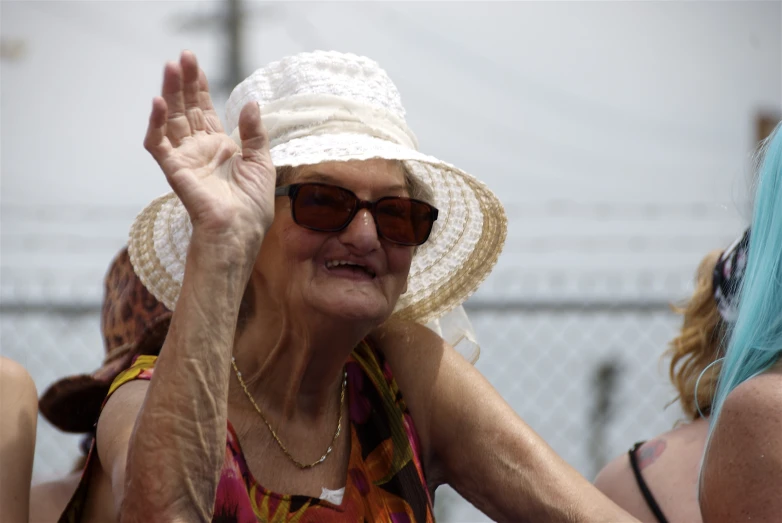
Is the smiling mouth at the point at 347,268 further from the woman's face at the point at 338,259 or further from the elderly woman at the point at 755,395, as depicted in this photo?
the elderly woman at the point at 755,395

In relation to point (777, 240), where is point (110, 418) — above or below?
below

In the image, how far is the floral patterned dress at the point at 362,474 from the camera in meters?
2.40

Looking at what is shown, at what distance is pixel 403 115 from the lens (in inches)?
111

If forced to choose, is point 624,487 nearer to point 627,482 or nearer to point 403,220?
point 627,482

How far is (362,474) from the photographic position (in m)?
2.61

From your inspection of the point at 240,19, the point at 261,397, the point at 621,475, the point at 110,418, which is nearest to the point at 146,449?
the point at 110,418

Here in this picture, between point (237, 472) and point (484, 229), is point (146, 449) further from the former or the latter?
point (484, 229)

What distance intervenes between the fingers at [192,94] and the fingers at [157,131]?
82 millimetres

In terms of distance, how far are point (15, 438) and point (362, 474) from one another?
795 millimetres

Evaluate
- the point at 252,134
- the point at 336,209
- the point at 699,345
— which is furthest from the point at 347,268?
the point at 699,345

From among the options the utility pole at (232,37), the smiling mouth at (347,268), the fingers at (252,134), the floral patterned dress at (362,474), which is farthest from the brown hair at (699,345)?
the utility pole at (232,37)

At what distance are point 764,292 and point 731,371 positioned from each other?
0.19 meters

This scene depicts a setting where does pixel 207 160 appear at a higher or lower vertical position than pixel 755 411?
higher

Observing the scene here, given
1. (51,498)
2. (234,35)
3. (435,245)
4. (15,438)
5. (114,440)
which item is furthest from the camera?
(234,35)
